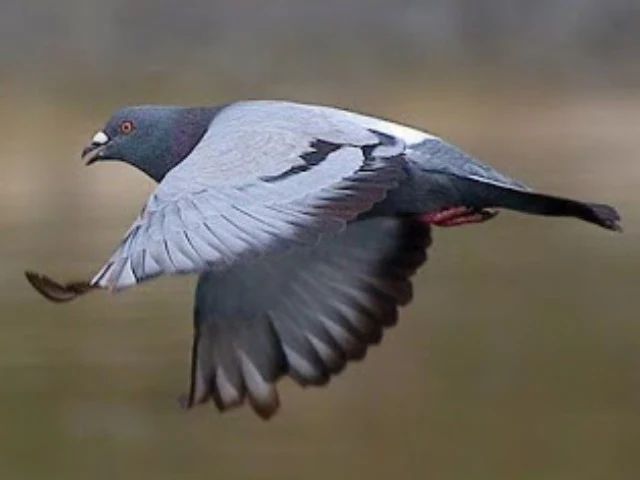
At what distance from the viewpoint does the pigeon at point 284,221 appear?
5789mm

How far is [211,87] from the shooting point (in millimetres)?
20125

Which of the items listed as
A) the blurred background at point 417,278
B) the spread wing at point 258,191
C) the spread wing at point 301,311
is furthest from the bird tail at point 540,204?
the blurred background at point 417,278

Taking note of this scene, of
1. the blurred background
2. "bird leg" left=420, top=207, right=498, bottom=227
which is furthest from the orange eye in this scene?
the blurred background

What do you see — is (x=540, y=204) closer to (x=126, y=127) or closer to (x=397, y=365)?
(x=126, y=127)

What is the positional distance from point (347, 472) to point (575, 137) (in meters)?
6.60

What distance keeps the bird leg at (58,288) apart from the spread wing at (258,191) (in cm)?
5

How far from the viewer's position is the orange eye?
7094 mm

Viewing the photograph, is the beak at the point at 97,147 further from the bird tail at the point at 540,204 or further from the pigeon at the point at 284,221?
the bird tail at the point at 540,204

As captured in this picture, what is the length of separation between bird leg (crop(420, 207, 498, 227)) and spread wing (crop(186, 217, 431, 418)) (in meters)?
0.15

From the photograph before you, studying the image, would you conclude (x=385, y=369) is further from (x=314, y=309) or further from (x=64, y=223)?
(x=314, y=309)

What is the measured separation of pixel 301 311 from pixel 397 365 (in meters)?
6.44

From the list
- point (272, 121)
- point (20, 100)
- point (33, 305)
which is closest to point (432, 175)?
point (272, 121)

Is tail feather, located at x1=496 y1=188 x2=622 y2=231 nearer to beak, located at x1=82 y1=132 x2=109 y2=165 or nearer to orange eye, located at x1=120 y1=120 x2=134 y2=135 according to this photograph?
orange eye, located at x1=120 y1=120 x2=134 y2=135

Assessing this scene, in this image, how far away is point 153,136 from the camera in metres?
7.02
